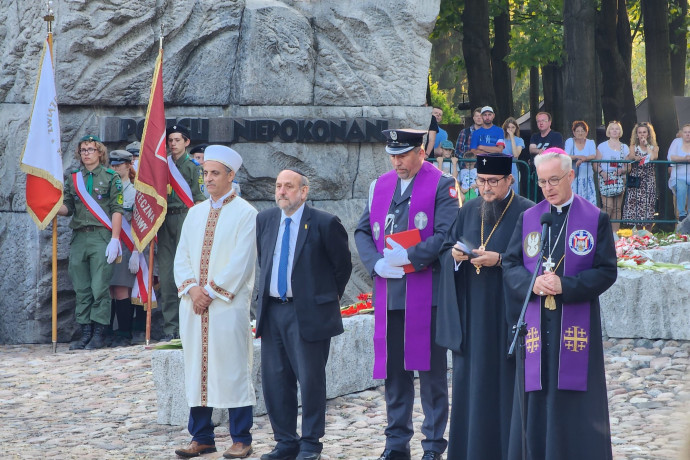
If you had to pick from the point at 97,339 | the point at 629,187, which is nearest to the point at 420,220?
the point at 97,339

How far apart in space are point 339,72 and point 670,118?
32.5 ft

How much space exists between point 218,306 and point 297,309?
0.57 meters

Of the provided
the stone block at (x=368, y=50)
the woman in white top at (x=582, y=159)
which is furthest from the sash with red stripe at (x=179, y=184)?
the woman in white top at (x=582, y=159)

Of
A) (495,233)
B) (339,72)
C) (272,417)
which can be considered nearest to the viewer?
(495,233)

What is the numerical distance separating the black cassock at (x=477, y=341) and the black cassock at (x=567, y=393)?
0.42 m

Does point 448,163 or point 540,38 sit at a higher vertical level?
point 540,38

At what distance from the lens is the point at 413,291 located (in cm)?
679

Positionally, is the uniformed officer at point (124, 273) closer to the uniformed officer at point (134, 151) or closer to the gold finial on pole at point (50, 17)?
the uniformed officer at point (134, 151)

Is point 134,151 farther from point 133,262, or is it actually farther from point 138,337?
point 138,337

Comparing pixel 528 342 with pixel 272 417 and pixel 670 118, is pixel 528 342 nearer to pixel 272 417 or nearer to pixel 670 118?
pixel 272 417

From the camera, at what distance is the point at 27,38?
1159 centimetres

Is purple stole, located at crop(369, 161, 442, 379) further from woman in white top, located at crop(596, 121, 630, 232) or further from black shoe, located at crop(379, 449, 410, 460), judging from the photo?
woman in white top, located at crop(596, 121, 630, 232)

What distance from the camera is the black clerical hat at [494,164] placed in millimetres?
6250

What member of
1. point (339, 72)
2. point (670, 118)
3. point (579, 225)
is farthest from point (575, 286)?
point (670, 118)
